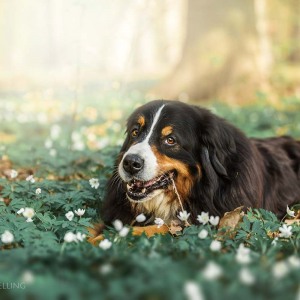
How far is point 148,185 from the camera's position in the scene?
4578mm

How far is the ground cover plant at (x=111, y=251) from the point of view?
230 cm

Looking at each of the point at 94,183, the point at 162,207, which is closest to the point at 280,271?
the point at 162,207

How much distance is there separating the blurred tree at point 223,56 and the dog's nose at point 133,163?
9222 millimetres

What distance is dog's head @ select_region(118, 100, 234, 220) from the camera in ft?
14.6

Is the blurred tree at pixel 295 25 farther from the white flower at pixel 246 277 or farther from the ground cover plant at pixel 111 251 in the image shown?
the white flower at pixel 246 277

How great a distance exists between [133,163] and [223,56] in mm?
9895

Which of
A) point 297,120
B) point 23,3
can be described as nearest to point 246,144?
point 297,120

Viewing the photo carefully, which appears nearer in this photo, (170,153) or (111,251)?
(111,251)

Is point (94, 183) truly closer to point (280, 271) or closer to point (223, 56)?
point (280, 271)

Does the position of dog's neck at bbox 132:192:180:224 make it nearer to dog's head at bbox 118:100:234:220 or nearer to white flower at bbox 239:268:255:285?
dog's head at bbox 118:100:234:220

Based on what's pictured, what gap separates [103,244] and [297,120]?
8.81 m

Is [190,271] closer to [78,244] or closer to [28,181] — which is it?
[78,244]

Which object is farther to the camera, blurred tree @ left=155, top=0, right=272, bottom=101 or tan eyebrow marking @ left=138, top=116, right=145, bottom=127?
blurred tree @ left=155, top=0, right=272, bottom=101

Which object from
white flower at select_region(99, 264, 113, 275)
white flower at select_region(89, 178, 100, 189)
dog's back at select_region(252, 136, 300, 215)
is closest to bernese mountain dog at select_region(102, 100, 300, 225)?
white flower at select_region(89, 178, 100, 189)
